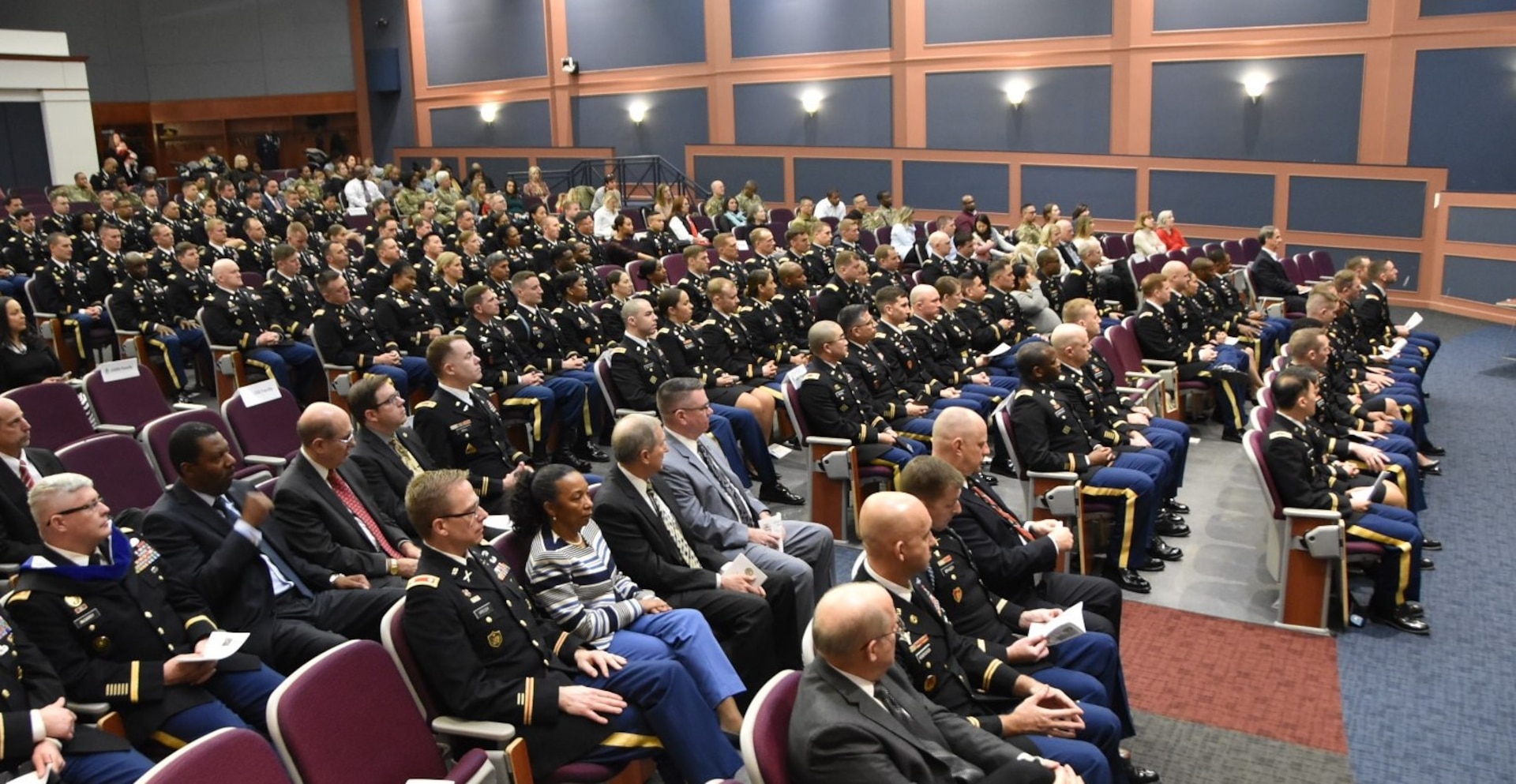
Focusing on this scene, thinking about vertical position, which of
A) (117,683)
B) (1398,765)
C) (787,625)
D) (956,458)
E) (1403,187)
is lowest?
(1398,765)

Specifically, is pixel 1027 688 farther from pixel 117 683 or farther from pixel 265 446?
pixel 265 446

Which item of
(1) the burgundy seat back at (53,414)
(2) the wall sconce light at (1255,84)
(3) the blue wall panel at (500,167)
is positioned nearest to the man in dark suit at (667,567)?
(1) the burgundy seat back at (53,414)

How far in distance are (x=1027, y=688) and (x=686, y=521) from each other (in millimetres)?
1464

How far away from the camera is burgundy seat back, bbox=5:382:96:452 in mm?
5250

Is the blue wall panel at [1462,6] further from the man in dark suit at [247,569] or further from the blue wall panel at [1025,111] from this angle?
the man in dark suit at [247,569]

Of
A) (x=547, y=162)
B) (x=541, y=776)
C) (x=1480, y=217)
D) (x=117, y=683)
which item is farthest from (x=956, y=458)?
(x=547, y=162)

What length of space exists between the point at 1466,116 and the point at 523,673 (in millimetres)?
11898

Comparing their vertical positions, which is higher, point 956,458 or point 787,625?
point 956,458

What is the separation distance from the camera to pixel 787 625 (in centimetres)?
409

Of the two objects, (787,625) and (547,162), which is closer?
(787,625)

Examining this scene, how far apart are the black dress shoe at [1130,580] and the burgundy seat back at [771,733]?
9.49ft

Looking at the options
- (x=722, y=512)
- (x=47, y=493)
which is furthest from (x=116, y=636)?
(x=722, y=512)

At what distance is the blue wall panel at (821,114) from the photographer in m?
16.0

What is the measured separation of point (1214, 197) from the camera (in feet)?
42.6
